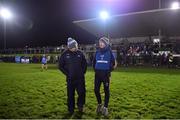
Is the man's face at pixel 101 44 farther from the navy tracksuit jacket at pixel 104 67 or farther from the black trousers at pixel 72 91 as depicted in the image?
the black trousers at pixel 72 91

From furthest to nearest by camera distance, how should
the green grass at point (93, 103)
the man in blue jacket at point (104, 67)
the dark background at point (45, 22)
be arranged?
the dark background at point (45, 22), the man in blue jacket at point (104, 67), the green grass at point (93, 103)

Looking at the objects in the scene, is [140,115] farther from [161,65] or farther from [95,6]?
[95,6]

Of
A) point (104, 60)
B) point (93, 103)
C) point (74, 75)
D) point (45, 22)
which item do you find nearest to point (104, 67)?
point (104, 60)

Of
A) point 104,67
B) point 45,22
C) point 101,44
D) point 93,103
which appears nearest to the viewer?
point 101,44

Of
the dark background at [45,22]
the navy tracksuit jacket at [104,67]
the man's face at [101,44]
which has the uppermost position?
the dark background at [45,22]

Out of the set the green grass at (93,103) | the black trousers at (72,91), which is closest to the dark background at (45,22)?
the green grass at (93,103)

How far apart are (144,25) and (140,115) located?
31.9 metres

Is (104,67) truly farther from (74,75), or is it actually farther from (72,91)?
(72,91)

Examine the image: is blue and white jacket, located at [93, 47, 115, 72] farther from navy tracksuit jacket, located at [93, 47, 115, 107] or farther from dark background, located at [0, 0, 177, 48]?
dark background, located at [0, 0, 177, 48]

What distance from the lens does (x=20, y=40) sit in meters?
63.3

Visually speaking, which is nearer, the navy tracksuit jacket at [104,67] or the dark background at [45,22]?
the navy tracksuit jacket at [104,67]

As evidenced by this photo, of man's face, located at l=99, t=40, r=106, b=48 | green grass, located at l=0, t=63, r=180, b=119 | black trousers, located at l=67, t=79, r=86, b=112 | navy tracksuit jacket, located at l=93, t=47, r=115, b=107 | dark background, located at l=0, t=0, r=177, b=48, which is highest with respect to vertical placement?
dark background, located at l=0, t=0, r=177, b=48

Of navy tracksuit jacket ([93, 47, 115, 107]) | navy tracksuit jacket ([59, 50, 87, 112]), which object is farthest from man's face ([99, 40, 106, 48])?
navy tracksuit jacket ([59, 50, 87, 112])

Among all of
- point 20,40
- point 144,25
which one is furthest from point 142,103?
point 20,40
